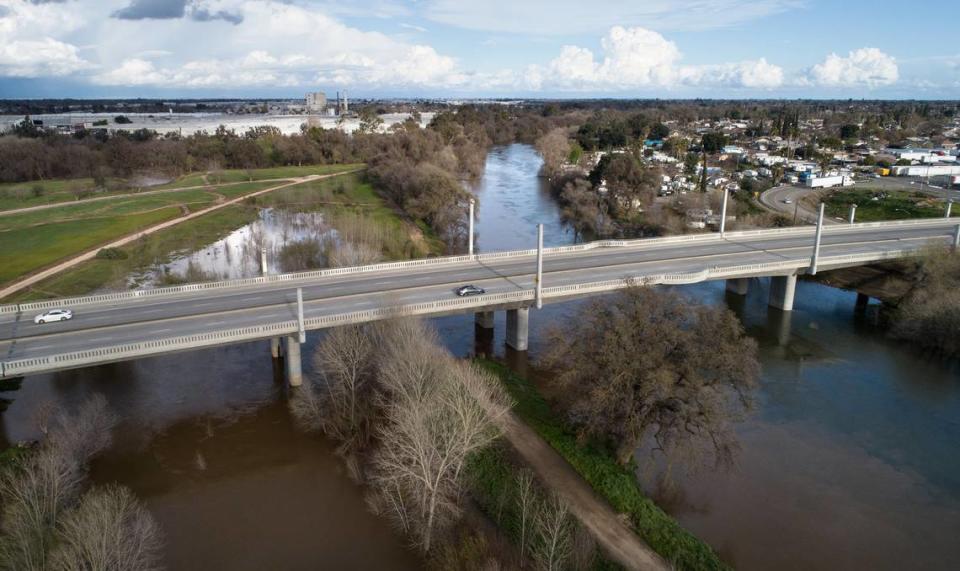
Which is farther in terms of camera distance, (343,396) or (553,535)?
(343,396)

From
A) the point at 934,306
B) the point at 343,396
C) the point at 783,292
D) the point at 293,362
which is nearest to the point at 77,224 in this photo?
the point at 293,362

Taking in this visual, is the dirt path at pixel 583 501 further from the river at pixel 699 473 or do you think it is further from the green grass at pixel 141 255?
the green grass at pixel 141 255

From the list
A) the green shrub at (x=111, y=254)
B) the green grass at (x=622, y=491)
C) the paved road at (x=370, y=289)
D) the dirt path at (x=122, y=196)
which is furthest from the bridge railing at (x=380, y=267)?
the dirt path at (x=122, y=196)

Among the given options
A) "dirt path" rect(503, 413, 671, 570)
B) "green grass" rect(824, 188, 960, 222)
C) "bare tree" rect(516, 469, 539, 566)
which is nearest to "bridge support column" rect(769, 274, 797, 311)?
"dirt path" rect(503, 413, 671, 570)

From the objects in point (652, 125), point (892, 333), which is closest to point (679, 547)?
point (892, 333)

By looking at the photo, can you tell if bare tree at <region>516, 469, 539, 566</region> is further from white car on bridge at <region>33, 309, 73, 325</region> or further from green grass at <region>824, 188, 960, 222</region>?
green grass at <region>824, 188, 960, 222</region>

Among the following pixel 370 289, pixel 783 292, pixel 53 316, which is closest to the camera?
pixel 53 316

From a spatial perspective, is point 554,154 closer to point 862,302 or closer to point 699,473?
point 862,302
